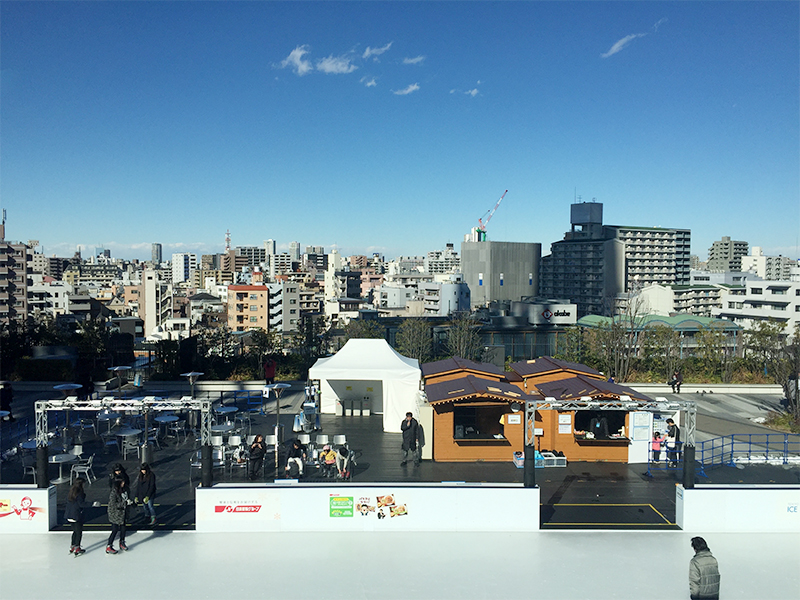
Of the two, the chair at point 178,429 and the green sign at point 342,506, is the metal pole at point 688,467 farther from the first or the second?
the chair at point 178,429

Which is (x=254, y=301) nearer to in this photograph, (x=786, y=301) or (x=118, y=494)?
(x=786, y=301)

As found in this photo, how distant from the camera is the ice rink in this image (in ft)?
28.0

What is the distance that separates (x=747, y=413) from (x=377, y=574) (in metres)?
17.3

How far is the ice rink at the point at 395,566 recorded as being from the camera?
854 cm

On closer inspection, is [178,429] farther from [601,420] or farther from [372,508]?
[601,420]

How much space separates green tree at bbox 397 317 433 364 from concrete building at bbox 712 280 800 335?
49.2 metres

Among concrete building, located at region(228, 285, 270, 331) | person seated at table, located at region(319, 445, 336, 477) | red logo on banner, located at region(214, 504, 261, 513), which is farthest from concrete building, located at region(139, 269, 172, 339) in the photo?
red logo on banner, located at region(214, 504, 261, 513)

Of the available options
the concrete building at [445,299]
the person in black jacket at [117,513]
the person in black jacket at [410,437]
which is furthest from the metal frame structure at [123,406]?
the concrete building at [445,299]

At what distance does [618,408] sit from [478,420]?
12.8ft

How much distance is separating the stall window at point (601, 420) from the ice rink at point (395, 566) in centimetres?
474

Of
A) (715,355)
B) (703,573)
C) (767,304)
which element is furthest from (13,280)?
(767,304)

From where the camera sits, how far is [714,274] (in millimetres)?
115375

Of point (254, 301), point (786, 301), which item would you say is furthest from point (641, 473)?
point (254, 301)

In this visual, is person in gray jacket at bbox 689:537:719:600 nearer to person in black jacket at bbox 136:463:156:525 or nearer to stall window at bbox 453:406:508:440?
stall window at bbox 453:406:508:440
